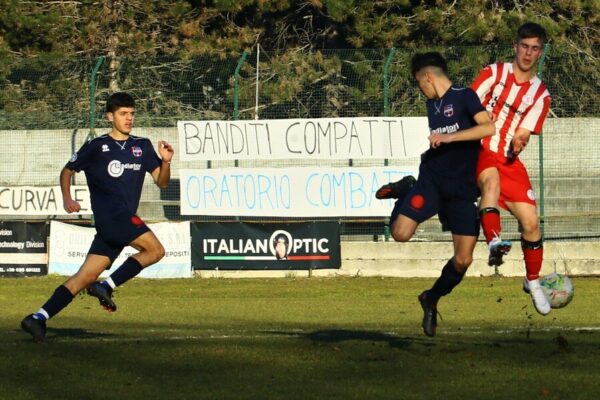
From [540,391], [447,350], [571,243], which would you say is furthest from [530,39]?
[571,243]

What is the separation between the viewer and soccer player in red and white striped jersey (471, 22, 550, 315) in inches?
409

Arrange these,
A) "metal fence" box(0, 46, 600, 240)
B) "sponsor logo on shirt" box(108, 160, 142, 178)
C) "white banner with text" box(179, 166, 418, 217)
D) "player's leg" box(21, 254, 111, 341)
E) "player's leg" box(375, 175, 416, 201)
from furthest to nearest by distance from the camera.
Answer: "white banner with text" box(179, 166, 418, 217)
"metal fence" box(0, 46, 600, 240)
"sponsor logo on shirt" box(108, 160, 142, 178)
"player's leg" box(21, 254, 111, 341)
"player's leg" box(375, 175, 416, 201)

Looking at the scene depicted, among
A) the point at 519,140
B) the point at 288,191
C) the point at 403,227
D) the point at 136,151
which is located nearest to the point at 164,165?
the point at 136,151

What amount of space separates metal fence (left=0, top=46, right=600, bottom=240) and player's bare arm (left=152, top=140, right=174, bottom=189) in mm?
10781

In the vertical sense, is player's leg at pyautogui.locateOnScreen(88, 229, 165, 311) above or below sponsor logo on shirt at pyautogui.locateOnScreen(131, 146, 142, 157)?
below

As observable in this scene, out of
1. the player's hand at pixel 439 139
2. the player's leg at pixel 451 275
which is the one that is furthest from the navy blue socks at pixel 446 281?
the player's hand at pixel 439 139

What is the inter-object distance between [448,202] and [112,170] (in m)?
3.12

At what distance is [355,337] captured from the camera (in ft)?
36.7

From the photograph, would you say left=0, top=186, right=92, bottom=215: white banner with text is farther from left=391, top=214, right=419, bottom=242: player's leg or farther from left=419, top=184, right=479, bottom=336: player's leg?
left=419, top=184, right=479, bottom=336: player's leg

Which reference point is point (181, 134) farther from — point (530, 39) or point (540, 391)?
point (540, 391)

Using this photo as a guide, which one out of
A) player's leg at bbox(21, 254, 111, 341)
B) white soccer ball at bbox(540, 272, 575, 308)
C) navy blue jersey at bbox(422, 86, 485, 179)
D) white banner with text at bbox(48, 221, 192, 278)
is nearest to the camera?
navy blue jersey at bbox(422, 86, 485, 179)

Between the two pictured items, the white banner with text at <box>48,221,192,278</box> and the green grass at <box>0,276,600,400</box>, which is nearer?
the green grass at <box>0,276,600,400</box>

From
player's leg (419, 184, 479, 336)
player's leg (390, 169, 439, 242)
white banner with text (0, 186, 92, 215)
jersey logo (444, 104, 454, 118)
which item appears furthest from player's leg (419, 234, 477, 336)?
white banner with text (0, 186, 92, 215)

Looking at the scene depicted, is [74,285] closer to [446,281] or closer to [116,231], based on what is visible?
[116,231]
